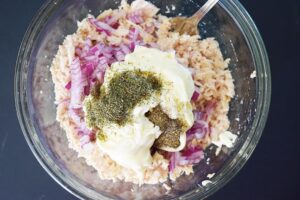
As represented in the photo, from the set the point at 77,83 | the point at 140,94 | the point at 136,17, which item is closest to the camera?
the point at 140,94

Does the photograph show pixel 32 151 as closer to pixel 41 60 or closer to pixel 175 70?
pixel 41 60

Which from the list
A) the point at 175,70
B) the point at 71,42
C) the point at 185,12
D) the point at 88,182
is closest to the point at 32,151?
the point at 88,182

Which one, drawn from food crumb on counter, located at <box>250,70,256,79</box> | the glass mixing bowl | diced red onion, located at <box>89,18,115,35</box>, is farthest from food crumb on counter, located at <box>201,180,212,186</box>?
diced red onion, located at <box>89,18,115,35</box>

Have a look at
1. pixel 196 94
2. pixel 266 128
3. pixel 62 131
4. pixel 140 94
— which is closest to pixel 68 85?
pixel 62 131

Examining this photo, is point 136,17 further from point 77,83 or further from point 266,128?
point 266,128

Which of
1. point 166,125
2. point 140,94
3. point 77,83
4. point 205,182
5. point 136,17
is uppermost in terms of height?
point 136,17

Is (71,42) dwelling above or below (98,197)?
above

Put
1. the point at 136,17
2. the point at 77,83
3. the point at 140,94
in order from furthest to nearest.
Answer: the point at 136,17 → the point at 77,83 → the point at 140,94
